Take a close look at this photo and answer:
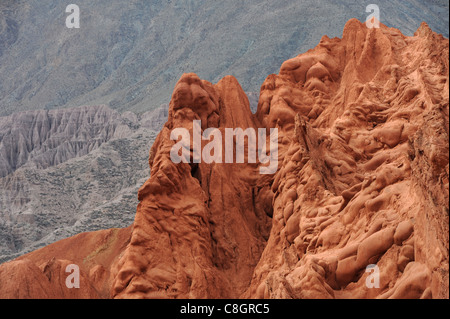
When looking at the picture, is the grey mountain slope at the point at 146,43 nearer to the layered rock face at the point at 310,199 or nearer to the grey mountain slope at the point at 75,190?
the grey mountain slope at the point at 75,190

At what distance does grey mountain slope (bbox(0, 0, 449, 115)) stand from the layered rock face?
146ft


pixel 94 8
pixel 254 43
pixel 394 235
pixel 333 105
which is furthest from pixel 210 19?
pixel 394 235

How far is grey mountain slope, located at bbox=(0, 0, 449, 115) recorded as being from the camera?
7794 centimetres

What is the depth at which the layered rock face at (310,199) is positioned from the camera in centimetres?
1484

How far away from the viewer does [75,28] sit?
9769 cm

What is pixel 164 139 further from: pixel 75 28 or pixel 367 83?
pixel 75 28

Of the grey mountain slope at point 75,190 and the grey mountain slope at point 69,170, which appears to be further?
the grey mountain slope at point 69,170

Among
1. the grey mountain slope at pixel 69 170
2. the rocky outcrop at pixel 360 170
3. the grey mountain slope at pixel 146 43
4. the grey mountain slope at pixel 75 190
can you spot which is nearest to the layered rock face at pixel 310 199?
the rocky outcrop at pixel 360 170

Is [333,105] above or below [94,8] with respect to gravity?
below

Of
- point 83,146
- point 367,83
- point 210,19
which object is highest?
point 210,19

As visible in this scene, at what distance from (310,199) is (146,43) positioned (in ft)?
262

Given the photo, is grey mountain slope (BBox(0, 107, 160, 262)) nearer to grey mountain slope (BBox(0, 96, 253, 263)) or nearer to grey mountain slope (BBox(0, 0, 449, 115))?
grey mountain slope (BBox(0, 96, 253, 263))

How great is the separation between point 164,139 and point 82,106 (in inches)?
2435

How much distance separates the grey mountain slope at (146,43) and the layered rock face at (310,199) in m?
44.5
